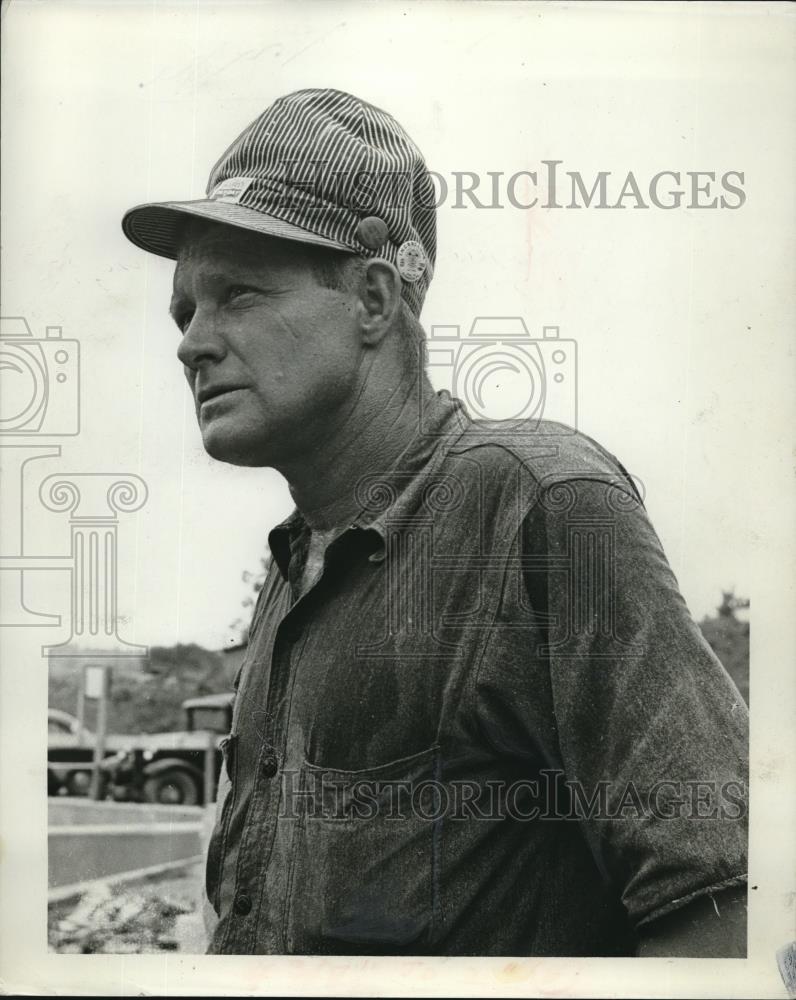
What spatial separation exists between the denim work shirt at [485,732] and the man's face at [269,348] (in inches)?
8.8

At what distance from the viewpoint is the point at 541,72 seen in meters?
3.57

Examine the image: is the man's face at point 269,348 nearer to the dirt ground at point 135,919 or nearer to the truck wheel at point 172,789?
the truck wheel at point 172,789

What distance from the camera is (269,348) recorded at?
3.29 m

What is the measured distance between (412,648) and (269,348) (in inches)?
29.7

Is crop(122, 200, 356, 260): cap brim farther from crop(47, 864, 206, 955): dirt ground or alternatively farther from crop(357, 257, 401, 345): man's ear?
crop(47, 864, 206, 955): dirt ground

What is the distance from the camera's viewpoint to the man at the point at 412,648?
3.16 m

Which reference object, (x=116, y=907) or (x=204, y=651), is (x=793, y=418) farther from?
(x=116, y=907)

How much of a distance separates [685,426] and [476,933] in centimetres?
129

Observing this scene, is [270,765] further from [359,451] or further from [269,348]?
[269,348]

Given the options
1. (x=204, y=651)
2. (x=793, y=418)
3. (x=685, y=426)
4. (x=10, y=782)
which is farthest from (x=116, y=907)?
(x=793, y=418)

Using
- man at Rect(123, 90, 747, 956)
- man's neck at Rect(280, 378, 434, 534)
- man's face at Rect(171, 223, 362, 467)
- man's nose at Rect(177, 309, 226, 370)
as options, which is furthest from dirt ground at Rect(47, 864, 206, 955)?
man's nose at Rect(177, 309, 226, 370)

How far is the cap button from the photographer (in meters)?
3.33

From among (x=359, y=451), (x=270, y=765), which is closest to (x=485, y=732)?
(x=270, y=765)

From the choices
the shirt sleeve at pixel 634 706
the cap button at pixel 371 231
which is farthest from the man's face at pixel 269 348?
the shirt sleeve at pixel 634 706
